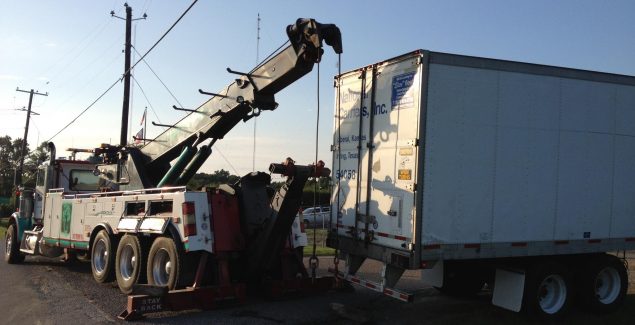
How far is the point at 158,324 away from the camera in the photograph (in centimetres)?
721

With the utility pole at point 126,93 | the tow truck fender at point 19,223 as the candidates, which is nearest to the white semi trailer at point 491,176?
the tow truck fender at point 19,223

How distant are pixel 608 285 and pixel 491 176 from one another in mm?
3258

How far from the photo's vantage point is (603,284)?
8758 mm

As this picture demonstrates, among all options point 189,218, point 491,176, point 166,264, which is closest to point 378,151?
point 491,176

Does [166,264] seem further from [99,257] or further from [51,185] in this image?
[51,185]

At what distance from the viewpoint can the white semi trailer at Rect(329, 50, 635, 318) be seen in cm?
703

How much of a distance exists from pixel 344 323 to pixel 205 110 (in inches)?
189

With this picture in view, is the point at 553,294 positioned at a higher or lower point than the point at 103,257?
higher

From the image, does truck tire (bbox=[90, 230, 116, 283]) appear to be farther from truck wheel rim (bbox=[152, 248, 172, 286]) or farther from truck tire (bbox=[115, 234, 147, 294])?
truck wheel rim (bbox=[152, 248, 172, 286])

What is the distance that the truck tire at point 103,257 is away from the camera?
10.1 metres

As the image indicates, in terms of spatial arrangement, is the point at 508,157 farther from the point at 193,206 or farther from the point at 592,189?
the point at 193,206

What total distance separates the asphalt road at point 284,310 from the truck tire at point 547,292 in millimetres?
252

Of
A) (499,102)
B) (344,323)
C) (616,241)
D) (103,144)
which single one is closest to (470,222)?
(499,102)

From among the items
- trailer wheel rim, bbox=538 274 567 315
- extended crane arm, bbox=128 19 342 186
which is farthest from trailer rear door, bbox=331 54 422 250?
trailer wheel rim, bbox=538 274 567 315
